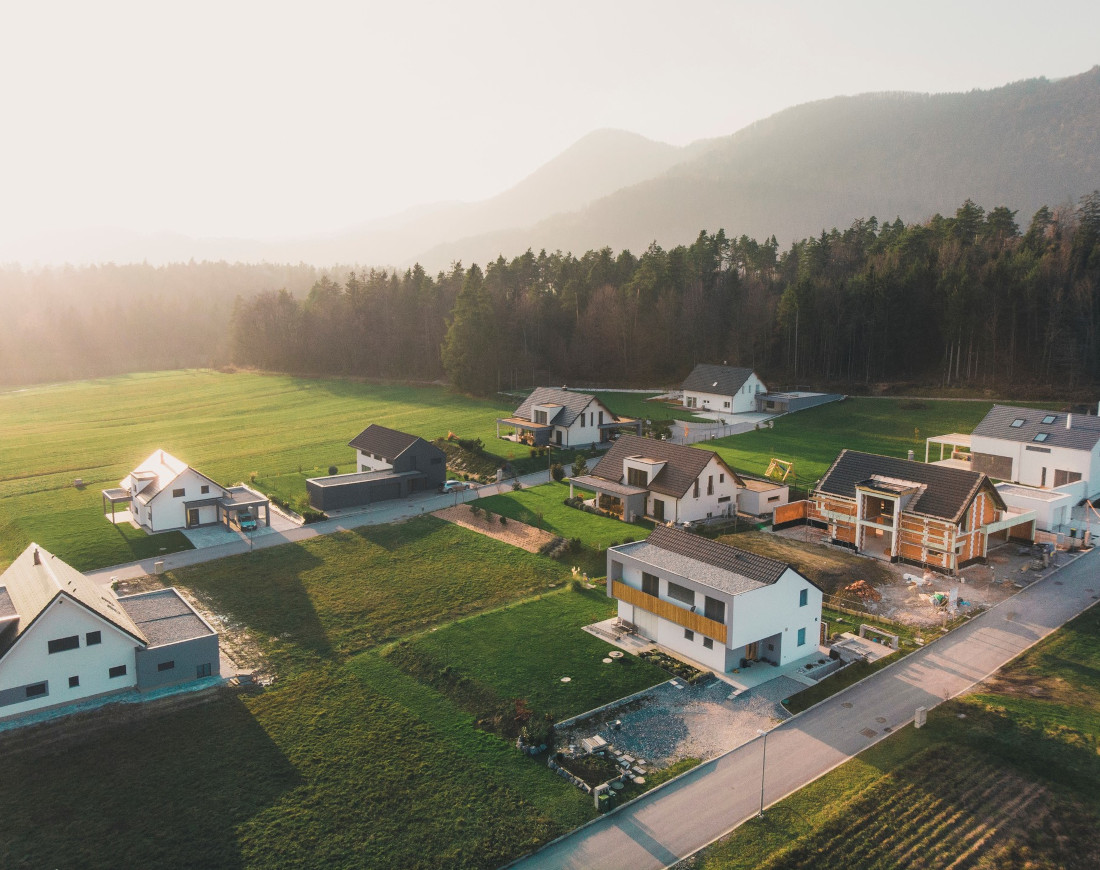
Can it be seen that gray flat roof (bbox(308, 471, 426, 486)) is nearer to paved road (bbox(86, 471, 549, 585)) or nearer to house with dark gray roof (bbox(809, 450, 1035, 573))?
paved road (bbox(86, 471, 549, 585))

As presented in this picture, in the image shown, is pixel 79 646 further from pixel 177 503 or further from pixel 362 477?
pixel 362 477

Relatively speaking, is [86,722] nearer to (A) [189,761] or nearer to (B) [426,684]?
(A) [189,761]

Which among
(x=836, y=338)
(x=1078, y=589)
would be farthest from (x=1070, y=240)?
(x=1078, y=589)

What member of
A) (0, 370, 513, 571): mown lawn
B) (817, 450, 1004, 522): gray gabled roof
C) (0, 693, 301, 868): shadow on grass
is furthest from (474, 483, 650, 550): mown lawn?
(0, 693, 301, 868): shadow on grass

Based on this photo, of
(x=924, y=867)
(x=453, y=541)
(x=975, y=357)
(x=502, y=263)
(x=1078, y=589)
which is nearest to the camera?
(x=924, y=867)

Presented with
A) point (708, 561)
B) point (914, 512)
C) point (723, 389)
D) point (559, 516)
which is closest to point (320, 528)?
point (559, 516)
